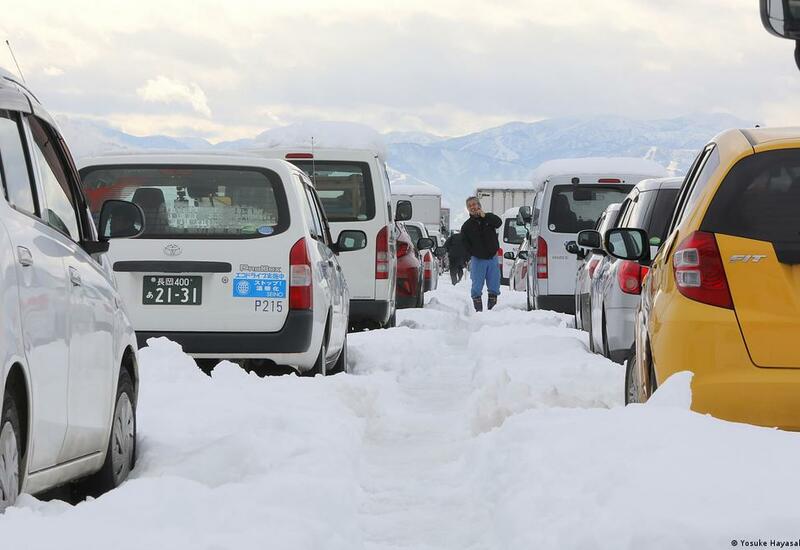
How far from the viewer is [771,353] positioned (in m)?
A: 5.43

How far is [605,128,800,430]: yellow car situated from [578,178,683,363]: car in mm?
4871

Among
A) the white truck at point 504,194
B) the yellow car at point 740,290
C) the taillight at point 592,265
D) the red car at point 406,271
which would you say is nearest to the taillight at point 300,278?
the yellow car at point 740,290

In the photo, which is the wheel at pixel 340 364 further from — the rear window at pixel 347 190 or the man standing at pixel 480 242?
the man standing at pixel 480 242

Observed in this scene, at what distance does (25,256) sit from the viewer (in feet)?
15.3

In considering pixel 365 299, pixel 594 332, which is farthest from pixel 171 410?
pixel 365 299

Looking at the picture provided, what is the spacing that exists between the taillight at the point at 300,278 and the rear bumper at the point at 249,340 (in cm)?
8

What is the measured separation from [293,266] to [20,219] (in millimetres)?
4859

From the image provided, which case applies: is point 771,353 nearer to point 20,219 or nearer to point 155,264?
point 20,219

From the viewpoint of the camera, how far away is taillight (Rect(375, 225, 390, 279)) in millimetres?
14891

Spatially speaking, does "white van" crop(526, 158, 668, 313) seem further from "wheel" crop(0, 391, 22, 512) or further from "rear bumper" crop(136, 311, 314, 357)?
"wheel" crop(0, 391, 22, 512)

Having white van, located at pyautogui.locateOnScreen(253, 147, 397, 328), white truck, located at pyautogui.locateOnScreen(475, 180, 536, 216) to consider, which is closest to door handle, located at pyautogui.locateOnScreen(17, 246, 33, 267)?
white van, located at pyautogui.locateOnScreen(253, 147, 397, 328)

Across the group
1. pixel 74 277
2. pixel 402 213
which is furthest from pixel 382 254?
pixel 74 277

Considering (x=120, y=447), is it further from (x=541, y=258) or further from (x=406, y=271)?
(x=406, y=271)

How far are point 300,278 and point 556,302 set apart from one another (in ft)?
29.2
